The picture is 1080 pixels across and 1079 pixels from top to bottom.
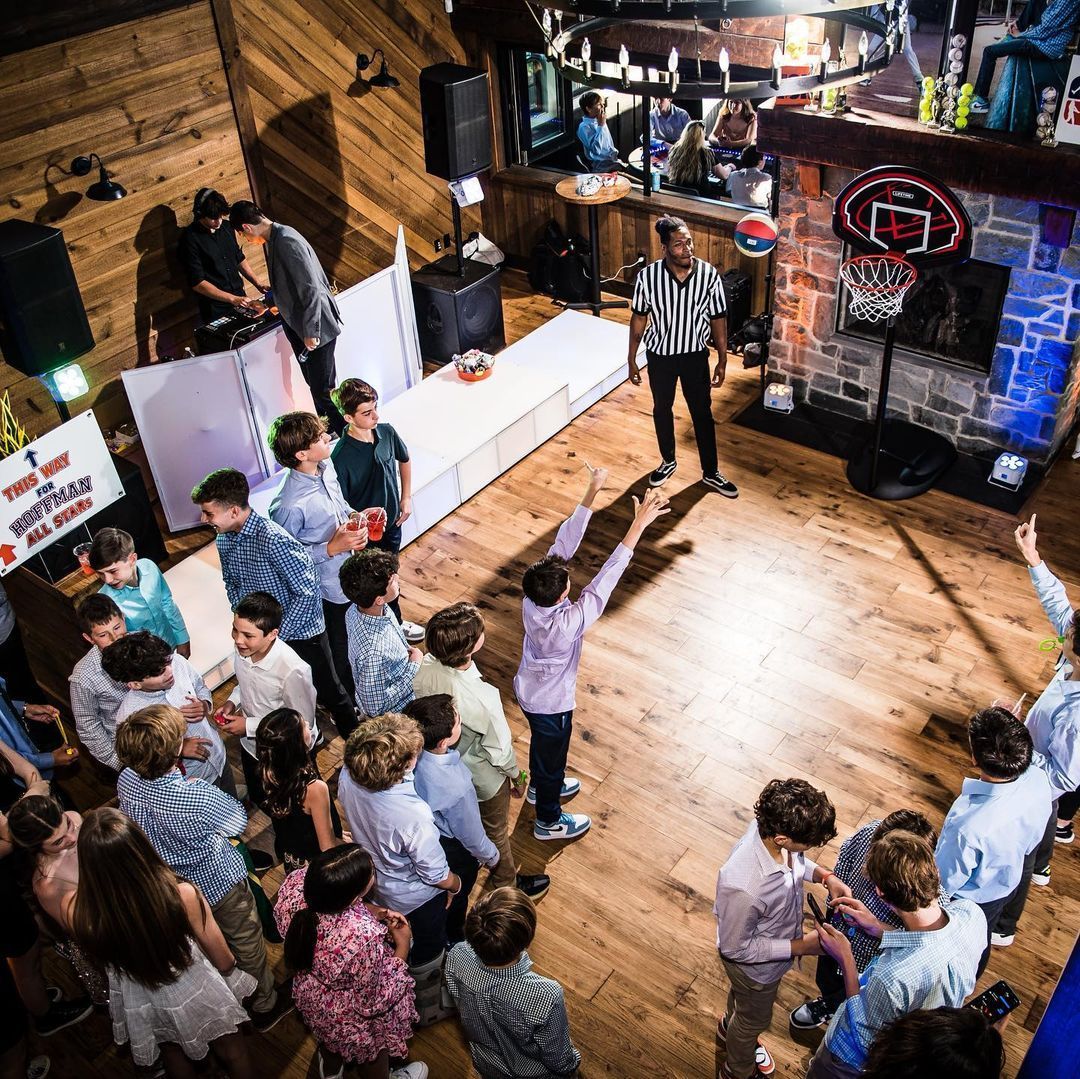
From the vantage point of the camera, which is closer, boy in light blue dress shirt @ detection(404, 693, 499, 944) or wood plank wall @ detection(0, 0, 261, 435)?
boy in light blue dress shirt @ detection(404, 693, 499, 944)

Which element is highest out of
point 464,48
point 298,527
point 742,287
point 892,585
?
point 464,48

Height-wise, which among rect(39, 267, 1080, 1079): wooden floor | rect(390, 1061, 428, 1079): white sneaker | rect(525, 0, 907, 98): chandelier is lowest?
rect(39, 267, 1080, 1079): wooden floor

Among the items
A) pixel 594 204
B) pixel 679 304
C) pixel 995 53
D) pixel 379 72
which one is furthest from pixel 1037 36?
pixel 379 72

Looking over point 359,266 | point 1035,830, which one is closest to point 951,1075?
point 1035,830

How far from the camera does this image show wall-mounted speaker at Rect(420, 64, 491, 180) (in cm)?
697

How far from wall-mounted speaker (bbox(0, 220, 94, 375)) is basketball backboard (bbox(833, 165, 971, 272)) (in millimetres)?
4065

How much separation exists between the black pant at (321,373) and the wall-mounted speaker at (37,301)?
1340mm

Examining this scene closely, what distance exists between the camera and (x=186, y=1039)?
10.3 ft

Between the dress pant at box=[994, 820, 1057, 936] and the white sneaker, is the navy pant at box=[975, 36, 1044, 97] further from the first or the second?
the white sneaker

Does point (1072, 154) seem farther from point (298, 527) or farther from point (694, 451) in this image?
point (298, 527)

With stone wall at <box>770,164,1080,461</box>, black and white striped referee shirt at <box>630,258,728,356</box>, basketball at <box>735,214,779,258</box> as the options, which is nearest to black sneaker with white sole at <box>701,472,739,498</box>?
black and white striped referee shirt at <box>630,258,728,356</box>

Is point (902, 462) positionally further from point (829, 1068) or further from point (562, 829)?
point (829, 1068)

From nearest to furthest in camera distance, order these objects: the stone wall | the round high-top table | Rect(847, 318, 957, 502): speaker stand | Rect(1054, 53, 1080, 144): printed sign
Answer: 1. Rect(1054, 53, 1080, 144): printed sign
2. the stone wall
3. Rect(847, 318, 957, 502): speaker stand
4. the round high-top table

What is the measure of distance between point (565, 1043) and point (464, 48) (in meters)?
7.73
